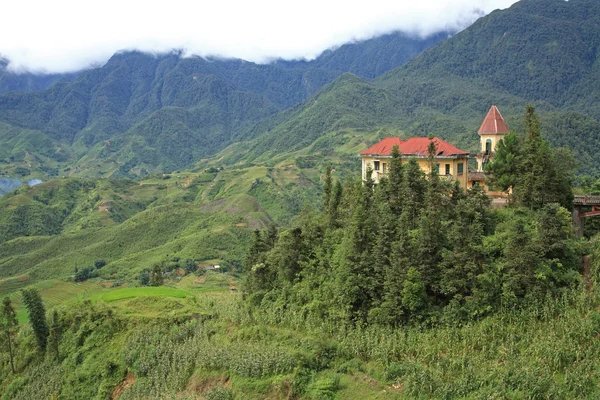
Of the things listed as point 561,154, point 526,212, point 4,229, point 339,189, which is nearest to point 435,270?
point 526,212

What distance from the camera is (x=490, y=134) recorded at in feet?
141

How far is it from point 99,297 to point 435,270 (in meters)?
29.3

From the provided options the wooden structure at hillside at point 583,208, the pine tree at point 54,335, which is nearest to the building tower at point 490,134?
the wooden structure at hillside at point 583,208

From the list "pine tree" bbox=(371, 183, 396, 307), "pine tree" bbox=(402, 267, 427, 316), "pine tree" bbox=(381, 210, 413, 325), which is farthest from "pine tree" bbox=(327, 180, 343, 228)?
"pine tree" bbox=(402, 267, 427, 316)

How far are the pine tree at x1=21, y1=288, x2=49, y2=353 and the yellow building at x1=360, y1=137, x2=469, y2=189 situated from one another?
27.9 metres

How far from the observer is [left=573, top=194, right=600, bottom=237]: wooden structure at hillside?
34969mm

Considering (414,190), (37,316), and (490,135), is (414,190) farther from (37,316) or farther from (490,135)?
(37,316)

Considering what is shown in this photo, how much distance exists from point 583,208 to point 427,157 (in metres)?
11.2

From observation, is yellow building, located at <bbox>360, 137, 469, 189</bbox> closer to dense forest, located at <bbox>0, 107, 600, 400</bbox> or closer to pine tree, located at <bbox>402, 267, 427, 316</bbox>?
dense forest, located at <bbox>0, 107, 600, 400</bbox>

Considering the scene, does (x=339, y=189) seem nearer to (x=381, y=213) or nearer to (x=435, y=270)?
(x=381, y=213)

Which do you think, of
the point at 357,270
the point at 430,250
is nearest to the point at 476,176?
the point at 430,250

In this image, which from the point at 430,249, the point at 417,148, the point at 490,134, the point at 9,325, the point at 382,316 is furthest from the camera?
the point at 490,134

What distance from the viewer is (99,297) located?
43.5m

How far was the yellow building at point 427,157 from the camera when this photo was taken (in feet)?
124
